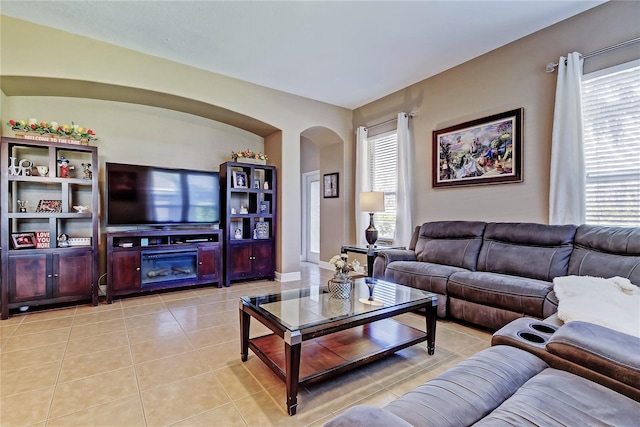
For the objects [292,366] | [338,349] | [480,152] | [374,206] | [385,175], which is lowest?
[338,349]

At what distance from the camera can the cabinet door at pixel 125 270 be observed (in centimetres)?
373

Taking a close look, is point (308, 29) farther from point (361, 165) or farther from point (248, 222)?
point (248, 222)

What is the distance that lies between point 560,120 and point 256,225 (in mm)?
4018

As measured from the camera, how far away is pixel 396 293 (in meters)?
2.55

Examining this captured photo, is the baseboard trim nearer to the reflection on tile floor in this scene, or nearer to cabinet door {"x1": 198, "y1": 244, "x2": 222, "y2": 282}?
cabinet door {"x1": 198, "y1": 244, "x2": 222, "y2": 282}

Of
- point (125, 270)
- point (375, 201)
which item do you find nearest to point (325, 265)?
point (375, 201)

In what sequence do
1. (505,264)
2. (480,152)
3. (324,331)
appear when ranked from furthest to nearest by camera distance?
(480,152) → (505,264) → (324,331)

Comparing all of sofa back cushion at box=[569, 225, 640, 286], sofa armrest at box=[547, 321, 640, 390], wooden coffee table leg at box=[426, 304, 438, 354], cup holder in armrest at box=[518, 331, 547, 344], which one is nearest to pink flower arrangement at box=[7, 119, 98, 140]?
wooden coffee table leg at box=[426, 304, 438, 354]

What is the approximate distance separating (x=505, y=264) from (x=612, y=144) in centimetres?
144

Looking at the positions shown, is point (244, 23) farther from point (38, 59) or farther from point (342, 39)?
point (38, 59)

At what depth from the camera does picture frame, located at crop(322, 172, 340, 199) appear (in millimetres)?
5754

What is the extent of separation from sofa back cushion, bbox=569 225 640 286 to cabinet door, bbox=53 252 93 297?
4915 mm

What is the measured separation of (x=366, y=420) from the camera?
79 cm

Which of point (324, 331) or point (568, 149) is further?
point (568, 149)
